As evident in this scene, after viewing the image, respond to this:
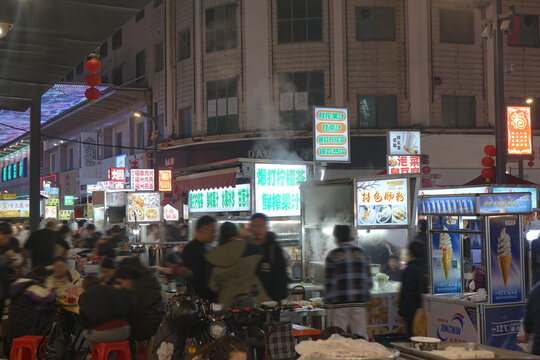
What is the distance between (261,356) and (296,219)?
6854mm

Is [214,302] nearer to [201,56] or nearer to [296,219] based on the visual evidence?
[296,219]

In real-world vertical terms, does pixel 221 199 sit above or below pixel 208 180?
below

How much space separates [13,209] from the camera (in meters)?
25.6

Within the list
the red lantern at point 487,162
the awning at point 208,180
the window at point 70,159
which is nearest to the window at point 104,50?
the window at point 70,159

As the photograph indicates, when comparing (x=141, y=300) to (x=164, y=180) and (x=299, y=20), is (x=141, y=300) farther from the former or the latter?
(x=164, y=180)

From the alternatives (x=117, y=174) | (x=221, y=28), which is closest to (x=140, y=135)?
(x=117, y=174)

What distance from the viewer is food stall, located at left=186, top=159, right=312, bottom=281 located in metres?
13.9

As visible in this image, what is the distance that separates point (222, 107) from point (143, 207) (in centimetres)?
1038

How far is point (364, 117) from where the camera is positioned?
2956 cm

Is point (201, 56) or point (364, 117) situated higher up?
point (201, 56)

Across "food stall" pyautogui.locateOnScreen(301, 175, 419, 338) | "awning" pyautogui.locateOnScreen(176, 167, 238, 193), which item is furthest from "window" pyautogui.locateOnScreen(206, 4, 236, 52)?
"food stall" pyautogui.locateOnScreen(301, 175, 419, 338)

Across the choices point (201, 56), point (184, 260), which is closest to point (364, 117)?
point (201, 56)

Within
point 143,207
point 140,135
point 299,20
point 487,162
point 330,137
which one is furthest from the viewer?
point 140,135

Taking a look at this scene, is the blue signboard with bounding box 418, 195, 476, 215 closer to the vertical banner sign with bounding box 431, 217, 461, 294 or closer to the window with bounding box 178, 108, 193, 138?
the vertical banner sign with bounding box 431, 217, 461, 294
